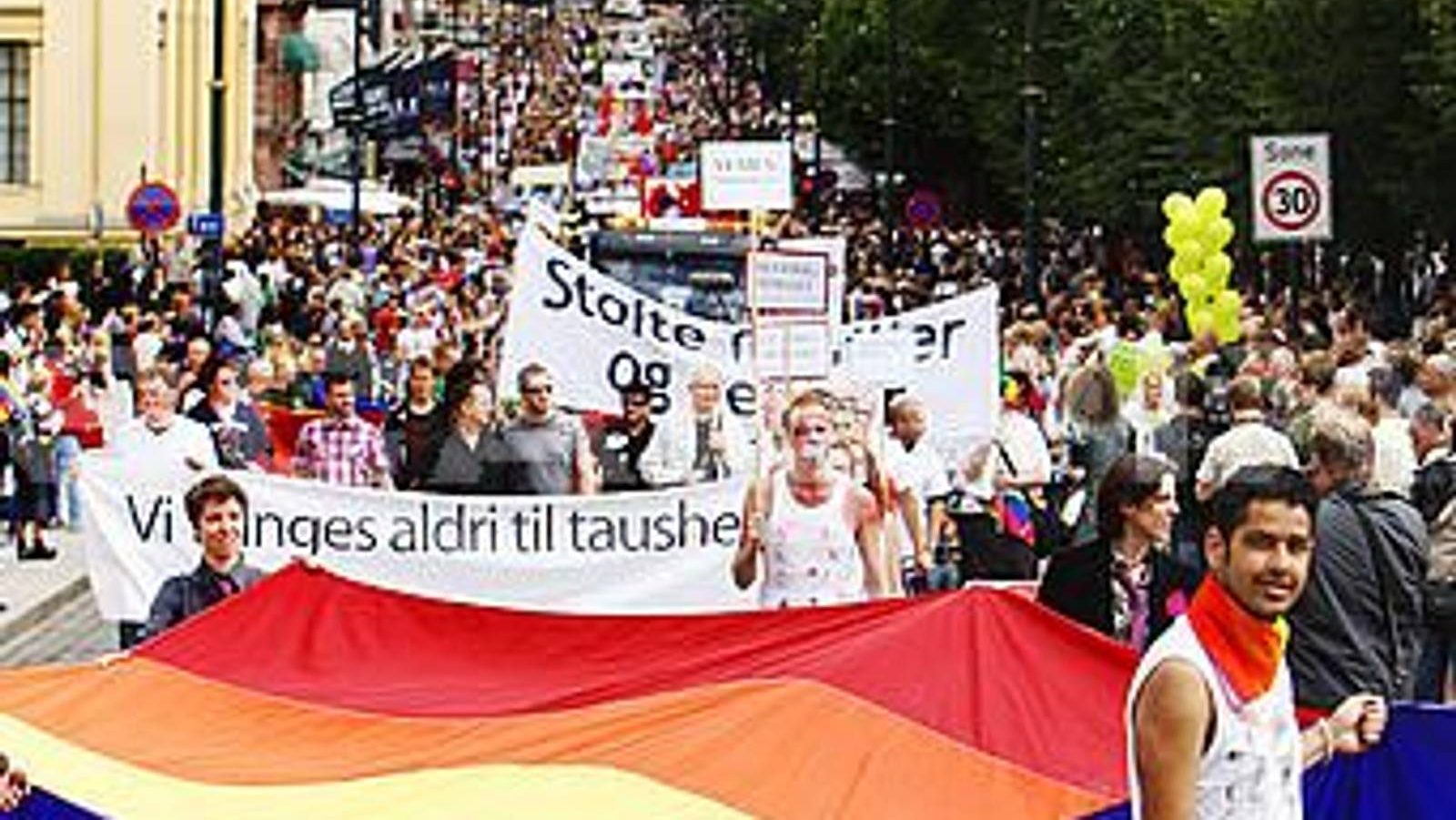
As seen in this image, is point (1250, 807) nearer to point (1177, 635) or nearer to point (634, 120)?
point (1177, 635)

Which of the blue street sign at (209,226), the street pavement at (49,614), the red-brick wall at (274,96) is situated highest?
the red-brick wall at (274,96)

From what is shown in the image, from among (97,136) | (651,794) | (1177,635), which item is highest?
(97,136)

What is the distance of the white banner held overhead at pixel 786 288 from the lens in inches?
717

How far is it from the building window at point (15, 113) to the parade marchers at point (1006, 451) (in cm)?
2350

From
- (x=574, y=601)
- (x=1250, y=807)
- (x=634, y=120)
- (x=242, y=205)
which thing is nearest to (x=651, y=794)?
(x=1250, y=807)

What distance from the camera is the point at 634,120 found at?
6068 inches

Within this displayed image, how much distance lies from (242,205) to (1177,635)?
70909 millimetres

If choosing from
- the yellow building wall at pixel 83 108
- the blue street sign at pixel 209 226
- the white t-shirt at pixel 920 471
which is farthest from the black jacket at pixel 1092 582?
the yellow building wall at pixel 83 108

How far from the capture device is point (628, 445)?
797 inches

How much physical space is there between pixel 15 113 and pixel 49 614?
42.9 metres

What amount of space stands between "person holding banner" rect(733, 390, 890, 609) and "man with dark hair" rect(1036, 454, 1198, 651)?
2.31 m

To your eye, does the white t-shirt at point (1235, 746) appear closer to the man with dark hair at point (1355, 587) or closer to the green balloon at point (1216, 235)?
the man with dark hair at point (1355, 587)

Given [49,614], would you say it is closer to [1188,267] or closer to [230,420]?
[230,420]

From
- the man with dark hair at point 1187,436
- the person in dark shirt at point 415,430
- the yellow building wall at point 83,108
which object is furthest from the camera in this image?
the yellow building wall at point 83,108
